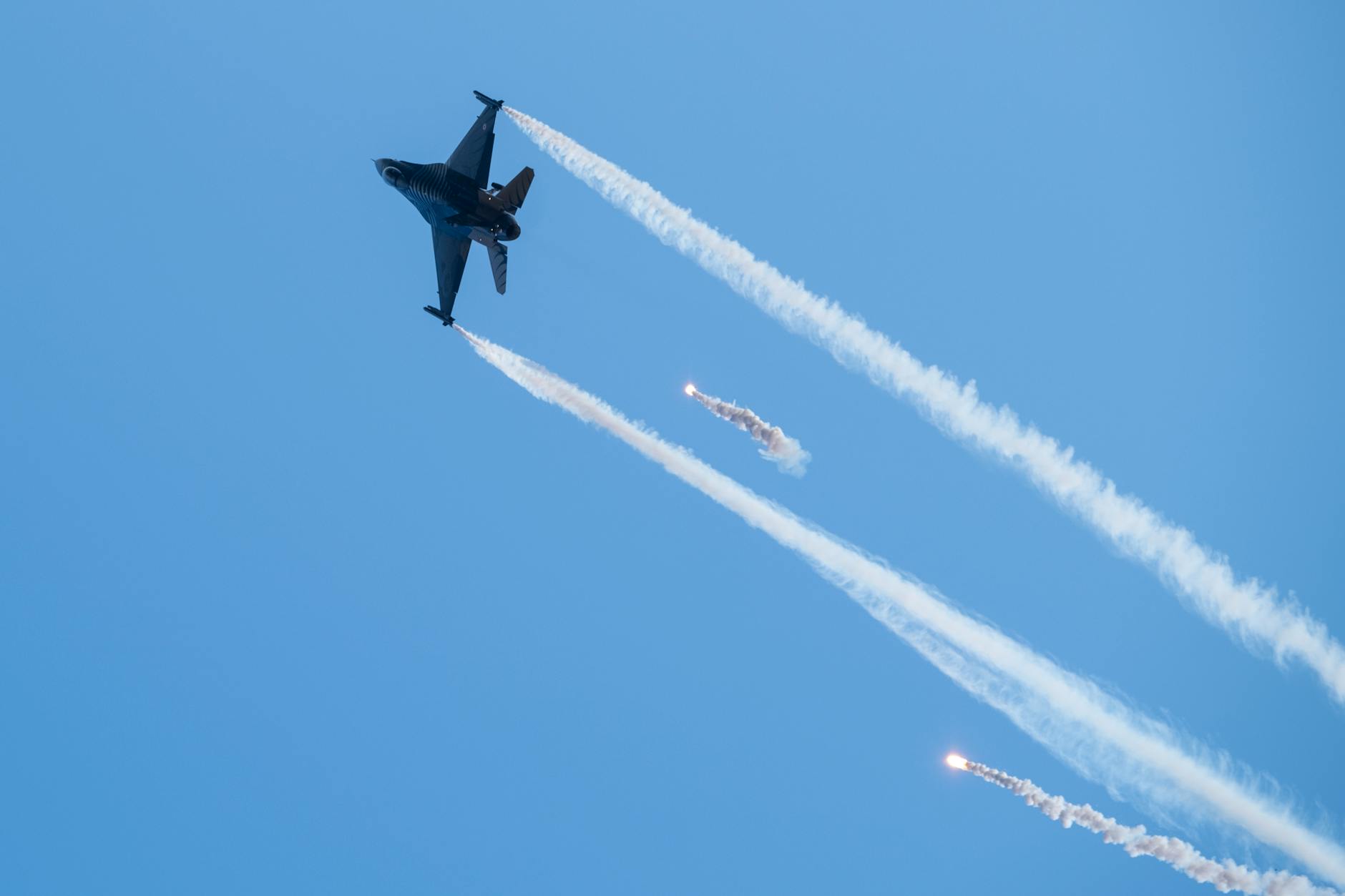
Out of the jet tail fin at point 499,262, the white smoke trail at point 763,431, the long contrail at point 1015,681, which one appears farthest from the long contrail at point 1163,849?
the jet tail fin at point 499,262

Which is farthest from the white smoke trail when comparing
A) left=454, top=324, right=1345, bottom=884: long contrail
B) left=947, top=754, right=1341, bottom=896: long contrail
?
left=947, top=754, right=1341, bottom=896: long contrail

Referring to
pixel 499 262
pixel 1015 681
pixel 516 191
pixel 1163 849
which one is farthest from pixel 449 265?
pixel 1163 849

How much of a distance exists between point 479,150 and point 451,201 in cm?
375

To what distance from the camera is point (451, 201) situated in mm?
46219

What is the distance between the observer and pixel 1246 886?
135ft

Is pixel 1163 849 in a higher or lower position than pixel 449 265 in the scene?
lower

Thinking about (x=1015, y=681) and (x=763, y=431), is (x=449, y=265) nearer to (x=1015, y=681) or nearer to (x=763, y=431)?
(x=763, y=431)

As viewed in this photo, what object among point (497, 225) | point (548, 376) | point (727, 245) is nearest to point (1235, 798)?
point (727, 245)

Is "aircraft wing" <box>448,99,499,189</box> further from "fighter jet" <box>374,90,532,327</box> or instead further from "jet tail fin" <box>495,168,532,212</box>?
"jet tail fin" <box>495,168,532,212</box>

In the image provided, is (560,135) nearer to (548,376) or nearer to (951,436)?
(548,376)

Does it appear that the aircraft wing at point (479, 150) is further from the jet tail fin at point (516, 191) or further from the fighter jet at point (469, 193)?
the jet tail fin at point (516, 191)

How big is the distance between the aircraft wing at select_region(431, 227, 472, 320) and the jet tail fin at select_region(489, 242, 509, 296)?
468 centimetres

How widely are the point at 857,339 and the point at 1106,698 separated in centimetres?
2154

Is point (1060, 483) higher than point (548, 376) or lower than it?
higher
